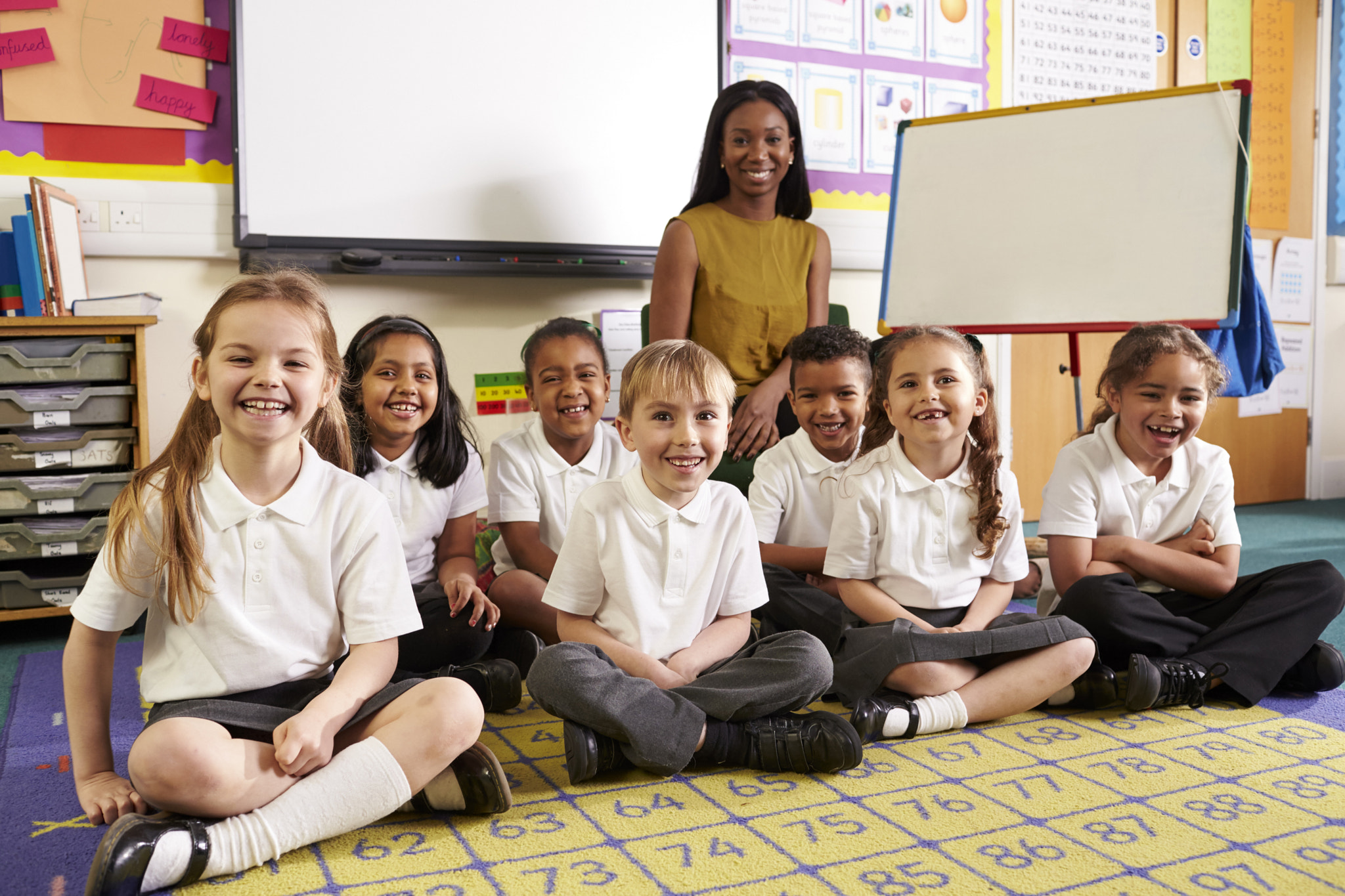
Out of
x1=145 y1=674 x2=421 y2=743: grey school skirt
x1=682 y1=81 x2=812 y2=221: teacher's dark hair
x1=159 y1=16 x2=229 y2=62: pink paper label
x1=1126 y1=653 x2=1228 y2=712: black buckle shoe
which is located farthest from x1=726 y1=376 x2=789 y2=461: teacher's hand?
x1=159 y1=16 x2=229 y2=62: pink paper label

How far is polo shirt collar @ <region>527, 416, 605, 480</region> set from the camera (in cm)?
164

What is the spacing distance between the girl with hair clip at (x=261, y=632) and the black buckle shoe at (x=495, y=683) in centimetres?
33

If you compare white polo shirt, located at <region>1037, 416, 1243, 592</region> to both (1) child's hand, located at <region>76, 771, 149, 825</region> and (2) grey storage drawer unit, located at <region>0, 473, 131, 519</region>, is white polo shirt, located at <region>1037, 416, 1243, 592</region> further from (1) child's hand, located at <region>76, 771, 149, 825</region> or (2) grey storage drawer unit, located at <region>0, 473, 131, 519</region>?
(2) grey storage drawer unit, located at <region>0, 473, 131, 519</region>

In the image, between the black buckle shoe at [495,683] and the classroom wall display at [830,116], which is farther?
the classroom wall display at [830,116]

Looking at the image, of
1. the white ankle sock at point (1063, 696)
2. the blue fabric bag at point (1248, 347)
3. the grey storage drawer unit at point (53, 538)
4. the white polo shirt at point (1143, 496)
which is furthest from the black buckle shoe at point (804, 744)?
the blue fabric bag at point (1248, 347)

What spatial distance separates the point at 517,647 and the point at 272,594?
0.59 meters

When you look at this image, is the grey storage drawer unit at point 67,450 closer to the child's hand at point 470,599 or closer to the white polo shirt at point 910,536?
the child's hand at point 470,599

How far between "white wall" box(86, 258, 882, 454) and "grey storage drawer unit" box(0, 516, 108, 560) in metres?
0.32

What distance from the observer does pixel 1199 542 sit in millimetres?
1521

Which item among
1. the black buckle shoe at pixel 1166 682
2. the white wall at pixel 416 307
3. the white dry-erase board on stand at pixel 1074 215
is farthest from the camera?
the white wall at pixel 416 307

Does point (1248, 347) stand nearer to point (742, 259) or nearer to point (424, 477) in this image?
point (742, 259)

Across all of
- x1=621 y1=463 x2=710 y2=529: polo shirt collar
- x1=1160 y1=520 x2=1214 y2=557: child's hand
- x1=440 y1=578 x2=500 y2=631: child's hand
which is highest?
x1=621 y1=463 x2=710 y2=529: polo shirt collar

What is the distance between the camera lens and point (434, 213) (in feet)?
7.59

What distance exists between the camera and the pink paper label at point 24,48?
195cm
